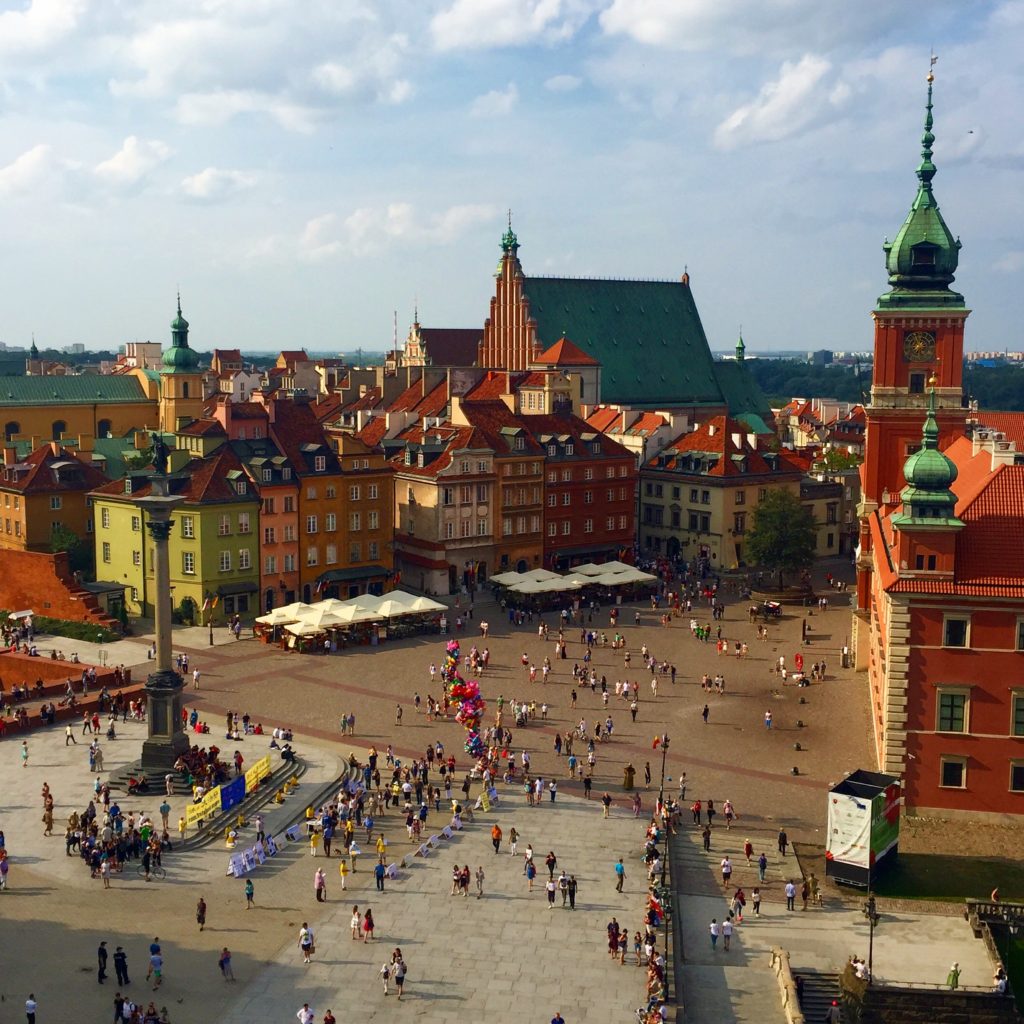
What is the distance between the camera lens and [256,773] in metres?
49.4

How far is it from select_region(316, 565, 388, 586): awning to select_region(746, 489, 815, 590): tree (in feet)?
83.3

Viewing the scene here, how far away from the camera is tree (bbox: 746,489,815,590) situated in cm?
8875

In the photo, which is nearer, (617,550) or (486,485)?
(486,485)

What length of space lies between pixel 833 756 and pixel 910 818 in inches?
290

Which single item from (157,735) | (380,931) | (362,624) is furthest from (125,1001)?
(362,624)

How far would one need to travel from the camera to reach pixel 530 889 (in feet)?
137

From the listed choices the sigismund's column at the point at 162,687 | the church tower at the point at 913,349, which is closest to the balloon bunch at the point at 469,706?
the sigismund's column at the point at 162,687

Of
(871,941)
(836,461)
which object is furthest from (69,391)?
(871,941)

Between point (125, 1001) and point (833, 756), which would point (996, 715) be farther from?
point (125, 1001)

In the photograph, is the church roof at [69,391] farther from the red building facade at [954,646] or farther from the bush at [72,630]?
the red building facade at [954,646]

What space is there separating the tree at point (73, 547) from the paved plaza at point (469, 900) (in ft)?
75.4

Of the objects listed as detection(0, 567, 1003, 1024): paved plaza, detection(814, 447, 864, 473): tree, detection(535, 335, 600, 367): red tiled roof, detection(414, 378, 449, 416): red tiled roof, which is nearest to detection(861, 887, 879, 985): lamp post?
detection(0, 567, 1003, 1024): paved plaza

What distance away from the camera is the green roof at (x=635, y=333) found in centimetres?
12656

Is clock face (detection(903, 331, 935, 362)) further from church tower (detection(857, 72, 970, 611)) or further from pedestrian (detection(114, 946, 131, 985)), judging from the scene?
pedestrian (detection(114, 946, 131, 985))
